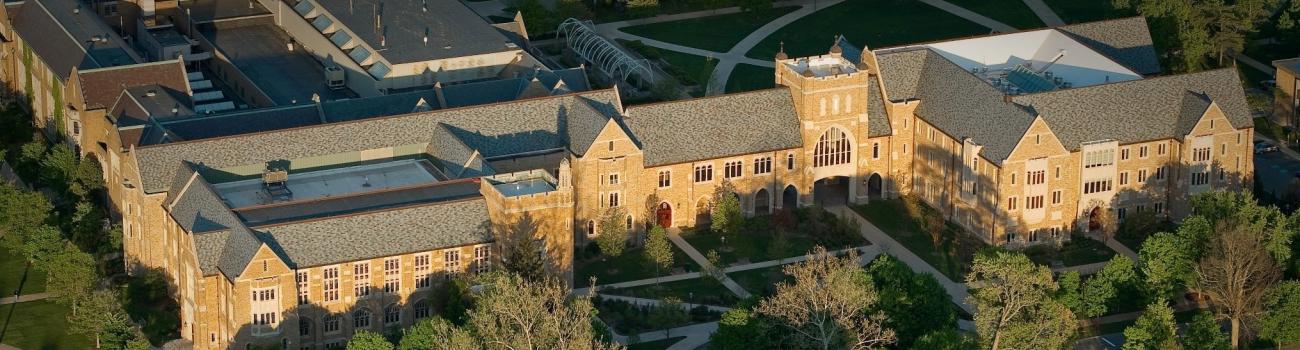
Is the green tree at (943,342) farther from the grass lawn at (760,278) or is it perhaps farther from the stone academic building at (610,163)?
the stone academic building at (610,163)

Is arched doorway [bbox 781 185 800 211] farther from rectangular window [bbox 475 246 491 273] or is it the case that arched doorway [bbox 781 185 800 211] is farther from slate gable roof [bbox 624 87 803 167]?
rectangular window [bbox 475 246 491 273]

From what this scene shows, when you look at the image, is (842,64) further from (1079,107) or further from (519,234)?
(519,234)

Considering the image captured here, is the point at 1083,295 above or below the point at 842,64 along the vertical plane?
below

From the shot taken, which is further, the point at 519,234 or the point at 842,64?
the point at 842,64

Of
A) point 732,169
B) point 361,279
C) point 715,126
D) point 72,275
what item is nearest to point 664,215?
point 732,169

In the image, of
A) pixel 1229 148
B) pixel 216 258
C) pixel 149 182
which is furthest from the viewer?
pixel 1229 148

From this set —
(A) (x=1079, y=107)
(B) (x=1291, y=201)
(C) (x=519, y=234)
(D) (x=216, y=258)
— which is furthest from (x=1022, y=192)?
(D) (x=216, y=258)

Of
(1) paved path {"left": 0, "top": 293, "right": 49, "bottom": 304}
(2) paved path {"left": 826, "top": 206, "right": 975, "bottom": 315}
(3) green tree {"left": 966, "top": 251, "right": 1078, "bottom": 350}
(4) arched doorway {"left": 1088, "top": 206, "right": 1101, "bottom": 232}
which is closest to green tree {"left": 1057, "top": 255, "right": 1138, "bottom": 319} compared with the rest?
(2) paved path {"left": 826, "top": 206, "right": 975, "bottom": 315}

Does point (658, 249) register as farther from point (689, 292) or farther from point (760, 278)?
point (760, 278)
